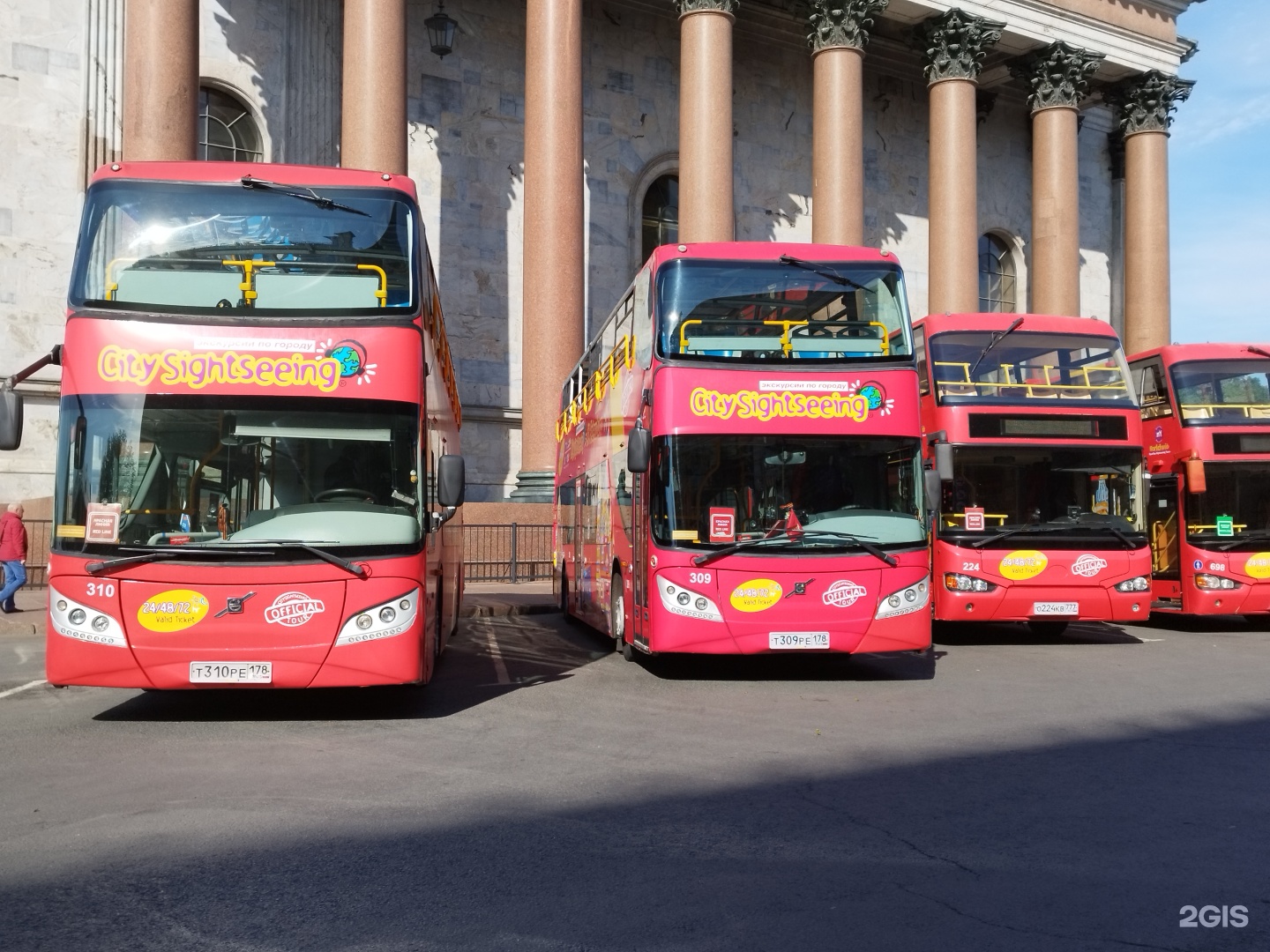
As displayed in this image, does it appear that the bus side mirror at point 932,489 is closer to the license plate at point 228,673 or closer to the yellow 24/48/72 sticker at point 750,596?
the yellow 24/48/72 sticker at point 750,596

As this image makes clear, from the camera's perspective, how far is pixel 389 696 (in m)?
10.4

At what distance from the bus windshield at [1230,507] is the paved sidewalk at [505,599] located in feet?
31.2

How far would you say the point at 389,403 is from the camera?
29.0 feet

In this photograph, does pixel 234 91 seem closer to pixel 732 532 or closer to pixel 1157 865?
pixel 732 532

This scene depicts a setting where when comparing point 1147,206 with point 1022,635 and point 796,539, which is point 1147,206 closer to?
point 1022,635

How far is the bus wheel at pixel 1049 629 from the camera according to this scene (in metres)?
16.9

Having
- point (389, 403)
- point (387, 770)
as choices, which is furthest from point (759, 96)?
point (387, 770)

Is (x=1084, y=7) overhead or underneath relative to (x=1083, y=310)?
overhead

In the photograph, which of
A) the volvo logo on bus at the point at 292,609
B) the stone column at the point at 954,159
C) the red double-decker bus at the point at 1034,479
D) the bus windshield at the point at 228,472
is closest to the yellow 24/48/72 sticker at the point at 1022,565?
the red double-decker bus at the point at 1034,479

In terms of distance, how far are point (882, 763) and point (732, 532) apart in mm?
3930

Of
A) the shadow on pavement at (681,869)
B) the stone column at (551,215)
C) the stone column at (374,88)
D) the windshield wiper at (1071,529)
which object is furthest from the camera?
the stone column at (551,215)

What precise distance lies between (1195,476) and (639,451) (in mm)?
8913

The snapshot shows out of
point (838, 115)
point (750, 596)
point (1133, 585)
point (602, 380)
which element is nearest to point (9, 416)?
point (750, 596)

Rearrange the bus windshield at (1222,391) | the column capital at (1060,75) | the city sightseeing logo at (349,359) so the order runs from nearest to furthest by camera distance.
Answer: the city sightseeing logo at (349,359)
the bus windshield at (1222,391)
the column capital at (1060,75)
